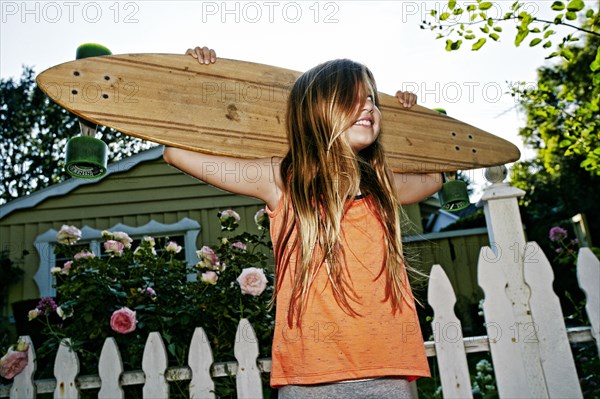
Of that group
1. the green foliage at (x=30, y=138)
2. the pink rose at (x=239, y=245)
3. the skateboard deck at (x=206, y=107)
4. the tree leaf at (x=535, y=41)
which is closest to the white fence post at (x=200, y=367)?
the pink rose at (x=239, y=245)

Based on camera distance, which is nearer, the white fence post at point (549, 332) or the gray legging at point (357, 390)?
the gray legging at point (357, 390)

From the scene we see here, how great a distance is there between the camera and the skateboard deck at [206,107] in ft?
5.49

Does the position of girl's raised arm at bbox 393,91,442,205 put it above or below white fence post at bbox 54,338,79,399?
above

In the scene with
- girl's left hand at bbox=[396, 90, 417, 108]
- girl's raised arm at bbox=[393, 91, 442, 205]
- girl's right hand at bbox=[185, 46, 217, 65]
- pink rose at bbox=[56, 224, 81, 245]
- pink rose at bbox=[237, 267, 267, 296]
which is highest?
girl's right hand at bbox=[185, 46, 217, 65]

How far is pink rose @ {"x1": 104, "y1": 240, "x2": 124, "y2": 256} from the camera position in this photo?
2791 mm

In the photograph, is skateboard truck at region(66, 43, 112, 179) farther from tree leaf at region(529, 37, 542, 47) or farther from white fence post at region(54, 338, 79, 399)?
tree leaf at region(529, 37, 542, 47)

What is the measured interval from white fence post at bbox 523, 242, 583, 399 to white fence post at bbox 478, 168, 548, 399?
0.03m

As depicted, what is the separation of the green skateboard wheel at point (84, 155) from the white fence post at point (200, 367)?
2.67ft

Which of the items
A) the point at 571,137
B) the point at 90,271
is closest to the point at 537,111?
the point at 571,137

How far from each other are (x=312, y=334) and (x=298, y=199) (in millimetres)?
347

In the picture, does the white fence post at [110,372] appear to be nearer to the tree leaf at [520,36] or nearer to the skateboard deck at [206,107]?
the skateboard deck at [206,107]

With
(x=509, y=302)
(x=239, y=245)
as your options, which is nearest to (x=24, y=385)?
(x=239, y=245)

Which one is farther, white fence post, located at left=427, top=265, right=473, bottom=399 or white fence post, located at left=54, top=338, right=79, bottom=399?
white fence post, located at left=54, top=338, right=79, bottom=399

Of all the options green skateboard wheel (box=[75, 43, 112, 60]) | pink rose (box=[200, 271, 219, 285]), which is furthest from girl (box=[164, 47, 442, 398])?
pink rose (box=[200, 271, 219, 285])
